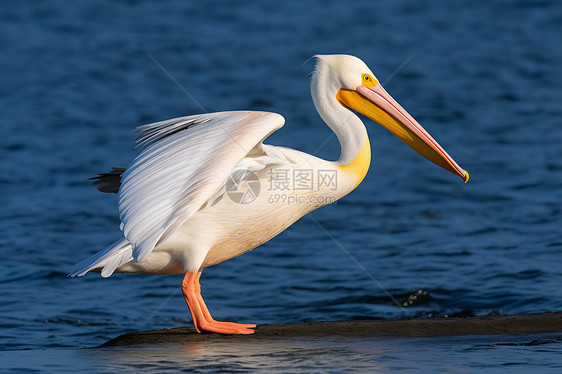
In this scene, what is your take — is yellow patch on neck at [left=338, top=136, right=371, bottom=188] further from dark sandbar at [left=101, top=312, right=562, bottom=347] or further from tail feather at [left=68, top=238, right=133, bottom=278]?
tail feather at [left=68, top=238, right=133, bottom=278]

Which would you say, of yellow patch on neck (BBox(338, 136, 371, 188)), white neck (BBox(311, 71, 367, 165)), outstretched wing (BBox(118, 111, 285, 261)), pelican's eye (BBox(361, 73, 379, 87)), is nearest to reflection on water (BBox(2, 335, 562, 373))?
outstretched wing (BBox(118, 111, 285, 261))

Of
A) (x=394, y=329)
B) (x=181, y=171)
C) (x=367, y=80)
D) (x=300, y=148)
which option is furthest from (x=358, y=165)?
(x=300, y=148)

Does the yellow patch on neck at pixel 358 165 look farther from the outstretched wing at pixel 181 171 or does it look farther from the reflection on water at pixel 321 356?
the reflection on water at pixel 321 356

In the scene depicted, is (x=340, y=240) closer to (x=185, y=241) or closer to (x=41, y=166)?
(x=185, y=241)

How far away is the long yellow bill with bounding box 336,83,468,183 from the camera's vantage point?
15.3 ft

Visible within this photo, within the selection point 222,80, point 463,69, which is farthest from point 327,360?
point 463,69

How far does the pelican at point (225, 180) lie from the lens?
12.6 ft

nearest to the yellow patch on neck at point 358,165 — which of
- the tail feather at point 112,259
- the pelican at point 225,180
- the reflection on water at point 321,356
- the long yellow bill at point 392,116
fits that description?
the pelican at point 225,180

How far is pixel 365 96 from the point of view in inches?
185

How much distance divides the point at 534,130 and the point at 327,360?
9.60m

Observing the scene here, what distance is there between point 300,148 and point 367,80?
614cm

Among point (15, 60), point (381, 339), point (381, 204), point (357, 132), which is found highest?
point (357, 132)

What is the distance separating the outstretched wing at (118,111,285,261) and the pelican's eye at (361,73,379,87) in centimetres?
85

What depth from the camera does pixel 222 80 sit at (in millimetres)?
15438
